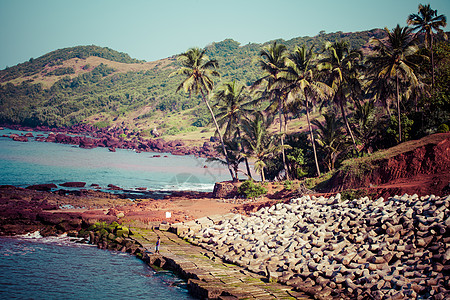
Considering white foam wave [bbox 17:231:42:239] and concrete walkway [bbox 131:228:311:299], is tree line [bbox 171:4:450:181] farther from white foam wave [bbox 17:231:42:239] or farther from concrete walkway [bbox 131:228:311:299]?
white foam wave [bbox 17:231:42:239]

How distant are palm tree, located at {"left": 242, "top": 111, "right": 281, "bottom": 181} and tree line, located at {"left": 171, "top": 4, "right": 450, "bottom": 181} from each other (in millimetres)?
97

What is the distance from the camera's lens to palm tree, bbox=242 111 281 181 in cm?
3556

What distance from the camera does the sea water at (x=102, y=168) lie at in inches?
1984

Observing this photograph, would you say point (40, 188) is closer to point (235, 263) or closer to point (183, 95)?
point (235, 263)

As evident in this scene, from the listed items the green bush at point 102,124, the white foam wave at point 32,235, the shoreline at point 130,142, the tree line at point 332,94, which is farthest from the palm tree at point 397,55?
the green bush at point 102,124

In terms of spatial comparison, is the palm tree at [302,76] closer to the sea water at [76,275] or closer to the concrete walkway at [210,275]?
the concrete walkway at [210,275]

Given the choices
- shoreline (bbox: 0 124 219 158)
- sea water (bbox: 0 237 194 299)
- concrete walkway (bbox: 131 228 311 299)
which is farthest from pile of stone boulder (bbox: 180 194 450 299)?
shoreline (bbox: 0 124 219 158)

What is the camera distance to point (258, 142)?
35531 mm

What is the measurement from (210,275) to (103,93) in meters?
151

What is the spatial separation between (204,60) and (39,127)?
348ft

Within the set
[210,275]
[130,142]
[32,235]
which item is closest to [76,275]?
[210,275]

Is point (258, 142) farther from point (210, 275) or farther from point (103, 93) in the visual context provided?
point (103, 93)

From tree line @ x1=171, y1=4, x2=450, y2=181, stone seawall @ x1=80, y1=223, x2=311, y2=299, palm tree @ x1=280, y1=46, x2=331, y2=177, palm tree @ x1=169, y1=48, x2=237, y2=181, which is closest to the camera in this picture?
stone seawall @ x1=80, y1=223, x2=311, y2=299

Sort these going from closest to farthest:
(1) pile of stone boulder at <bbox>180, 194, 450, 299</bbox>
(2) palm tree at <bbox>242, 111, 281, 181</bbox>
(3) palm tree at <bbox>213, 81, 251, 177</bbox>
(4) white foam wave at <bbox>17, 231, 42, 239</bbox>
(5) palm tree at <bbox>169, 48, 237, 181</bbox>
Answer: (1) pile of stone boulder at <bbox>180, 194, 450, 299</bbox>, (4) white foam wave at <bbox>17, 231, 42, 239</bbox>, (5) palm tree at <bbox>169, 48, 237, 181</bbox>, (2) palm tree at <bbox>242, 111, 281, 181</bbox>, (3) palm tree at <bbox>213, 81, 251, 177</bbox>
